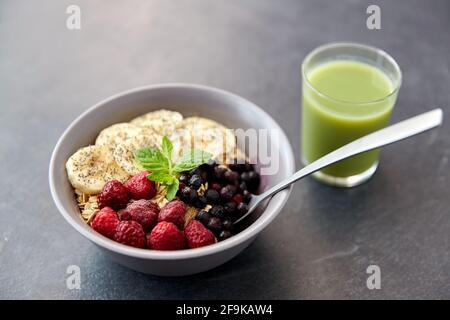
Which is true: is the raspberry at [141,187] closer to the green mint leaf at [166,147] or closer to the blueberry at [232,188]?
the green mint leaf at [166,147]

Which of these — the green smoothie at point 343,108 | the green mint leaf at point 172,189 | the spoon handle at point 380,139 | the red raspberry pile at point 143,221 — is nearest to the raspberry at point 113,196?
the red raspberry pile at point 143,221

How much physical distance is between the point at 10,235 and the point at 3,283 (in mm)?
155

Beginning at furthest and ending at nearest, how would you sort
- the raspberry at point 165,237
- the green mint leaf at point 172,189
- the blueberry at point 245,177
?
the blueberry at point 245,177 < the green mint leaf at point 172,189 < the raspberry at point 165,237

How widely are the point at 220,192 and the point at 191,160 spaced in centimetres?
11

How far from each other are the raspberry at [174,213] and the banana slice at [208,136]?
22 cm

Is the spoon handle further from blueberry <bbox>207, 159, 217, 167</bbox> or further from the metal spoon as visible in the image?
blueberry <bbox>207, 159, 217, 167</bbox>

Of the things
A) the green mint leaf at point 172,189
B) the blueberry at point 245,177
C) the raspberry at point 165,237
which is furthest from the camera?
the blueberry at point 245,177

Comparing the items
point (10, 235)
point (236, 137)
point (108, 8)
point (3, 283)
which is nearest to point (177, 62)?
point (108, 8)

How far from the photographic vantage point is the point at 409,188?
1.69 metres

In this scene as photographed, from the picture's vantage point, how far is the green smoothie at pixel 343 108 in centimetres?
157

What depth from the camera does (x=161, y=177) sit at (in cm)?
140

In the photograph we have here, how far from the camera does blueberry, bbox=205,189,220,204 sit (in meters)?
1.42

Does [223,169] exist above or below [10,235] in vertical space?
above
